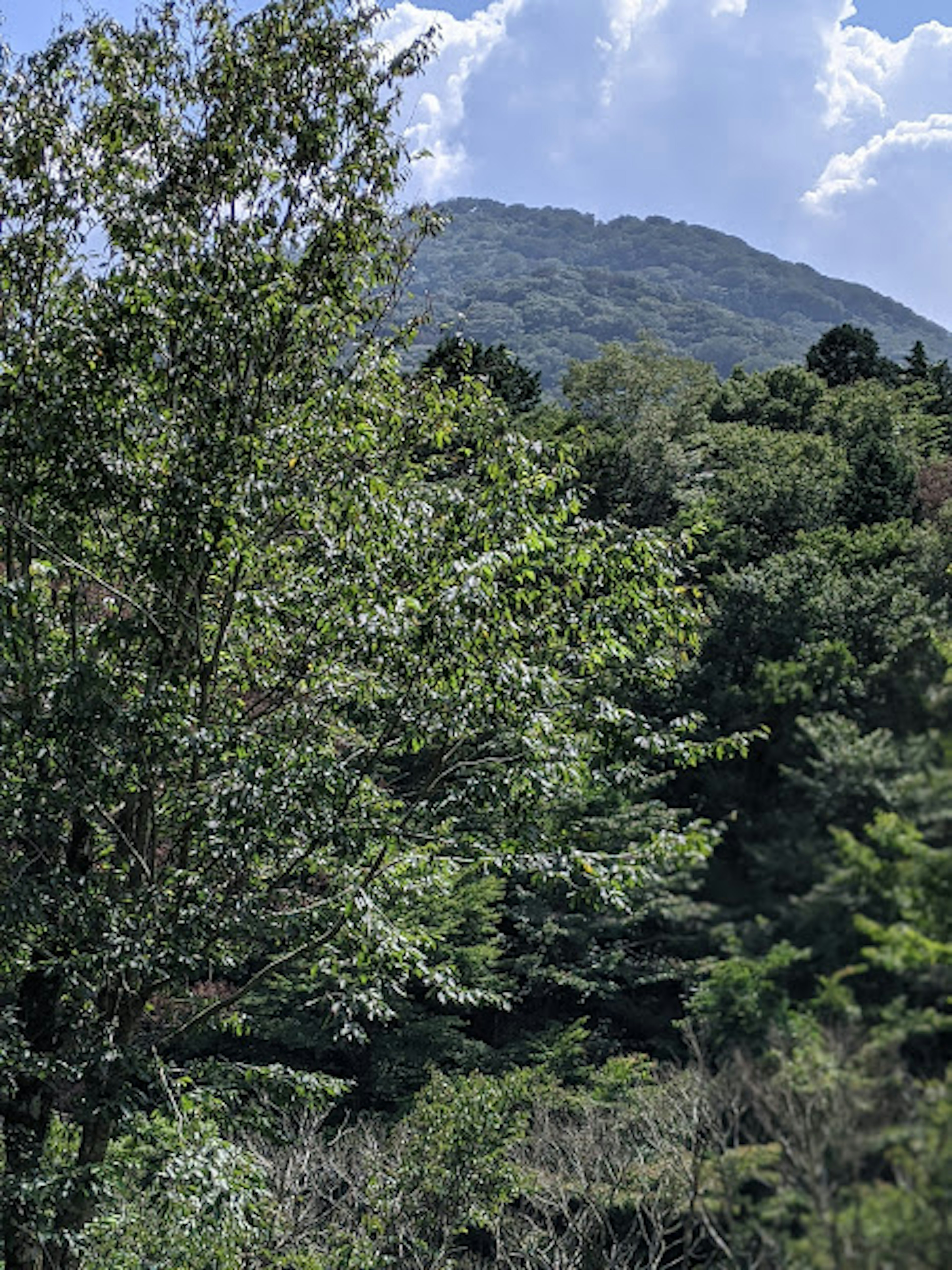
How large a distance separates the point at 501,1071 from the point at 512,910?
3.17 meters

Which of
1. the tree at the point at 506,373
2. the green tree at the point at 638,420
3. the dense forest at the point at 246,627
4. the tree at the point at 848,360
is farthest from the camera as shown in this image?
the tree at the point at 848,360

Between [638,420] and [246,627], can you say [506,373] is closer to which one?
[638,420]

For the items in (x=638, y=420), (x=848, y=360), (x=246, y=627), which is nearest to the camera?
(x=246, y=627)

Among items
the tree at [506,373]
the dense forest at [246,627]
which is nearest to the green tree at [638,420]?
the tree at [506,373]

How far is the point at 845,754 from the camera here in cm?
136

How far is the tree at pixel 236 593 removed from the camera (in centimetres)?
488

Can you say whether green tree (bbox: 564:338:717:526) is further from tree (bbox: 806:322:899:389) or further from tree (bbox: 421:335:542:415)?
tree (bbox: 806:322:899:389)

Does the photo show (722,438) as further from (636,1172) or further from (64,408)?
(64,408)

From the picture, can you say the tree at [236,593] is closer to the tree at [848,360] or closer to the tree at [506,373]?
the tree at [506,373]

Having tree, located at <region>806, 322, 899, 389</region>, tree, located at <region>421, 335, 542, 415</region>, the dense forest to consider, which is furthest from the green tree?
the dense forest

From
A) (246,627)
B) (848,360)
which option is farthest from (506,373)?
(246,627)

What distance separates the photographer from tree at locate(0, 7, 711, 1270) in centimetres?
488

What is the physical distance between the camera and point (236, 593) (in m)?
4.89

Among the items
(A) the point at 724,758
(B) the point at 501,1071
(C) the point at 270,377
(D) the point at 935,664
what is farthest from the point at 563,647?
(B) the point at 501,1071
